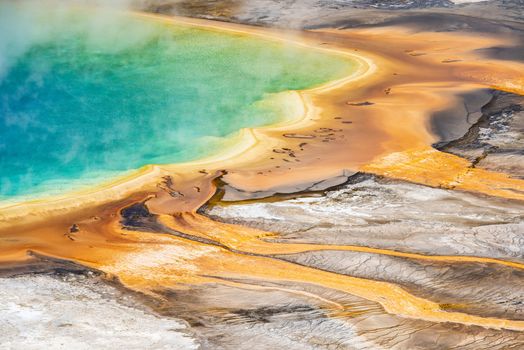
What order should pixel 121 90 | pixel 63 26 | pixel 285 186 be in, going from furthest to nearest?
1. pixel 63 26
2. pixel 121 90
3. pixel 285 186

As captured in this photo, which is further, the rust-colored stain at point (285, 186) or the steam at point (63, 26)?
the steam at point (63, 26)

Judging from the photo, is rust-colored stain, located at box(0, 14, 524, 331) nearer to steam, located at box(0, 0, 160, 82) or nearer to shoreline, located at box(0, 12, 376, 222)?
shoreline, located at box(0, 12, 376, 222)

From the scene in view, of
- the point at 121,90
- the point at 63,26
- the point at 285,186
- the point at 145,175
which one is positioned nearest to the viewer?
the point at 285,186

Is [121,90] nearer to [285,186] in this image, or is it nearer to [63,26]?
[63,26]

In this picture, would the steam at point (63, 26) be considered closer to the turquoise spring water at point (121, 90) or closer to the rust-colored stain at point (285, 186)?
the turquoise spring water at point (121, 90)

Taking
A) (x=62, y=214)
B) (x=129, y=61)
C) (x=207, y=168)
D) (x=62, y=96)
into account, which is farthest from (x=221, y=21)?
(x=62, y=214)

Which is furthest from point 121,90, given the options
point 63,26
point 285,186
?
point 285,186

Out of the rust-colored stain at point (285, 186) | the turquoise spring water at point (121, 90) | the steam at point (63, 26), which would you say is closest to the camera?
the rust-colored stain at point (285, 186)

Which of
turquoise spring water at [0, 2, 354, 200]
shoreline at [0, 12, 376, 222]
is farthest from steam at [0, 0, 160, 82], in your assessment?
shoreline at [0, 12, 376, 222]

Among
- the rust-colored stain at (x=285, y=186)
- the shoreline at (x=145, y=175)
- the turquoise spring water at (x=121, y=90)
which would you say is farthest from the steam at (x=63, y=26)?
the rust-colored stain at (x=285, y=186)
